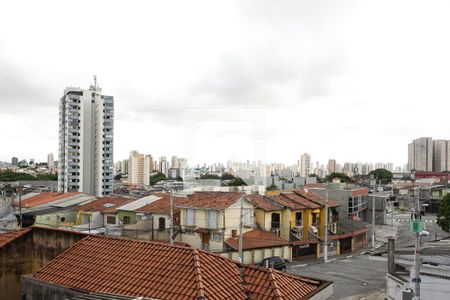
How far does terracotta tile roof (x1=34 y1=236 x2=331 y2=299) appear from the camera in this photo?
417 inches

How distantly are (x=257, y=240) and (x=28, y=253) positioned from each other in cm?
1966

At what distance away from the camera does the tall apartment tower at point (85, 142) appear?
91.4 m

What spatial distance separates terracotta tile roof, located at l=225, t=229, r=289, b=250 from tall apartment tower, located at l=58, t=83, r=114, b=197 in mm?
65816

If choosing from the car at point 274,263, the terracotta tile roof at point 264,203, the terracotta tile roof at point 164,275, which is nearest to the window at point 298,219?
the terracotta tile roof at point 264,203

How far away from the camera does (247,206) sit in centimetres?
3394

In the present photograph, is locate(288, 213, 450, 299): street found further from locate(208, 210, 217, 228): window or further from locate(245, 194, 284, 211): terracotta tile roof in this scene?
locate(208, 210, 217, 228): window

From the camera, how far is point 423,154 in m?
164

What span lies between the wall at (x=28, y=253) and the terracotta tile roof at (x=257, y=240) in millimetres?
16791

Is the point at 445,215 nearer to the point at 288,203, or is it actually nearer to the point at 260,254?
the point at 288,203

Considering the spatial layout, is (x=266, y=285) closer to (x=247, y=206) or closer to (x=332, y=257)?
(x=247, y=206)

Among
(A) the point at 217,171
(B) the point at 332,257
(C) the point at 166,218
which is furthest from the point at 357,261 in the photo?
(A) the point at 217,171

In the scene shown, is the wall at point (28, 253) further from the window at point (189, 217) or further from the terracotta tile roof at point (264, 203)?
the terracotta tile roof at point (264, 203)

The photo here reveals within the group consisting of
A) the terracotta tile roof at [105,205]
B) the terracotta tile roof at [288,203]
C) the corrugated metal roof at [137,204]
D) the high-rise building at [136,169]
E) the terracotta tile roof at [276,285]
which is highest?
the terracotta tile roof at [276,285]

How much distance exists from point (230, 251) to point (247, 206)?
4.95 m
